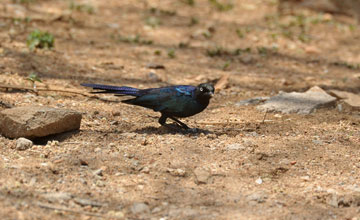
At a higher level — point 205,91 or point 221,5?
point 221,5

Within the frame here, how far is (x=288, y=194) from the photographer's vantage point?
4270 mm

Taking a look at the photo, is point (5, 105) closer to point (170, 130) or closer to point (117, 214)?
point (170, 130)

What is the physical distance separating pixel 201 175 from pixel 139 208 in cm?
67

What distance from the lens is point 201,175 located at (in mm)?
4398

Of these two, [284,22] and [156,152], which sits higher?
[284,22]

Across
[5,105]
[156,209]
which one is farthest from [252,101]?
[156,209]

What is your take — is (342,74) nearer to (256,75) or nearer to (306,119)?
(256,75)

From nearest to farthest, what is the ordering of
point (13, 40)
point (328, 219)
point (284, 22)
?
1. point (328, 219)
2. point (13, 40)
3. point (284, 22)

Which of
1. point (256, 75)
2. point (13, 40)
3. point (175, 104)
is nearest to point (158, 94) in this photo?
point (175, 104)

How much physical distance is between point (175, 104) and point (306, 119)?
5.33 ft

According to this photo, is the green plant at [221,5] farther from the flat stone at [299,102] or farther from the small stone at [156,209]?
the small stone at [156,209]

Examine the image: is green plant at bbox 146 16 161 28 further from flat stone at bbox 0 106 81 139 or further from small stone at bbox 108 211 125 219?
small stone at bbox 108 211 125 219

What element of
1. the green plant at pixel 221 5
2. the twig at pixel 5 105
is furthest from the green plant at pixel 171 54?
the twig at pixel 5 105

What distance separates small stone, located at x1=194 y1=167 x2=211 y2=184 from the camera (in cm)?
435
